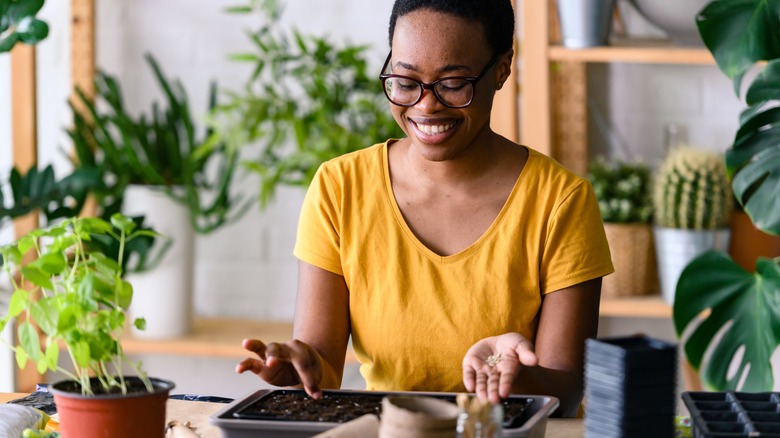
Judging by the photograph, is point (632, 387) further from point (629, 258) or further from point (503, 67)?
point (629, 258)

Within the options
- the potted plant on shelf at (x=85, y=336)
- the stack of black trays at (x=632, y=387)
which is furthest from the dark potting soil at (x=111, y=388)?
the stack of black trays at (x=632, y=387)

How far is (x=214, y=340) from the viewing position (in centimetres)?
283

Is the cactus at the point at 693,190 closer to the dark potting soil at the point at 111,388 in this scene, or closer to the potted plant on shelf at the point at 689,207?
the potted plant on shelf at the point at 689,207

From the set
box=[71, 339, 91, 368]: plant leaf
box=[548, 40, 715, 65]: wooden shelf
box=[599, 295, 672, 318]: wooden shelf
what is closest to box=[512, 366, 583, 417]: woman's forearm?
box=[71, 339, 91, 368]: plant leaf

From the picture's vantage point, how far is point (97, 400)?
1.06 m

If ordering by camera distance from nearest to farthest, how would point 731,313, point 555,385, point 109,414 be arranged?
point 109,414 → point 555,385 → point 731,313

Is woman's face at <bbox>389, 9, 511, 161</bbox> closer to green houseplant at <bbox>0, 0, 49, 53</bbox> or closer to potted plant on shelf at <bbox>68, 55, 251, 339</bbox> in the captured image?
green houseplant at <bbox>0, 0, 49, 53</bbox>

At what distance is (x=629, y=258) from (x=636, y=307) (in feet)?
0.43

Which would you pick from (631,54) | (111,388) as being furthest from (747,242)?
(111,388)

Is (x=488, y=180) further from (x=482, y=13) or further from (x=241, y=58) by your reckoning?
(x=241, y=58)

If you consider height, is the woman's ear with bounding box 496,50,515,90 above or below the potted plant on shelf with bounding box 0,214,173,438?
above

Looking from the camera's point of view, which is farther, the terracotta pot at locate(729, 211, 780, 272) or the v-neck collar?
the terracotta pot at locate(729, 211, 780, 272)

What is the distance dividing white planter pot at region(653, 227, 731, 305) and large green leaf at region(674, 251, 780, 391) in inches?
22.3

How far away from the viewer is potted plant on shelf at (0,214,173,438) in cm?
107
